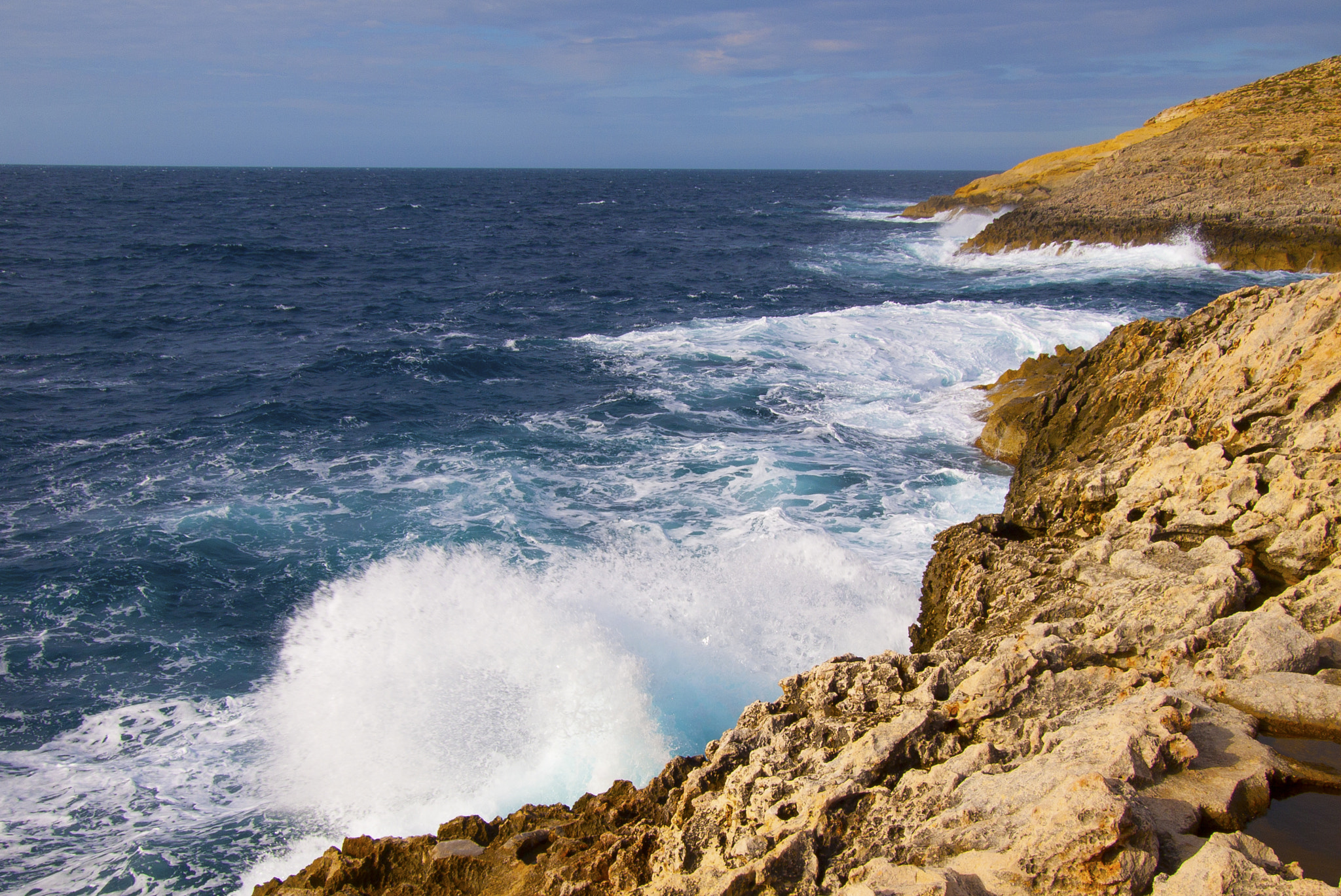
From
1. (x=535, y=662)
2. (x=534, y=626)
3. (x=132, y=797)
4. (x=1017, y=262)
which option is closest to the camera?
(x=132, y=797)

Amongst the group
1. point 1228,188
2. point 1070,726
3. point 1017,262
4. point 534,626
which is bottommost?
point 534,626

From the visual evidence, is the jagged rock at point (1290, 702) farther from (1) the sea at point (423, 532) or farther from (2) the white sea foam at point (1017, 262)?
(2) the white sea foam at point (1017, 262)

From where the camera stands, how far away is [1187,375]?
10078mm

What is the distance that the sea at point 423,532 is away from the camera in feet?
30.0

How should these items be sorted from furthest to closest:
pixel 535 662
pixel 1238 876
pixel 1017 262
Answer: pixel 1017 262, pixel 535 662, pixel 1238 876

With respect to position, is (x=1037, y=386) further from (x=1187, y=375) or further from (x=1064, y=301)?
(x=1064, y=301)

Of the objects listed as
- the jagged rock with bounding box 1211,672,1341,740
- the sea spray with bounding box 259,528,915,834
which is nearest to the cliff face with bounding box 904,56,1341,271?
the sea spray with bounding box 259,528,915,834

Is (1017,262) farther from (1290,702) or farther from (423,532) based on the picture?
(1290,702)

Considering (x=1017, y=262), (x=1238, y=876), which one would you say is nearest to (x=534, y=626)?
(x=1238, y=876)

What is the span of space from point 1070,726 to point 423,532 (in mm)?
11696

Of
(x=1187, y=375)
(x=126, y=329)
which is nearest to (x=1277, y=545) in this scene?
(x=1187, y=375)

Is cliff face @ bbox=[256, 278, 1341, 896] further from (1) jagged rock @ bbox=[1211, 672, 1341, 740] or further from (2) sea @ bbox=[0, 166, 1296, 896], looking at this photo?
(2) sea @ bbox=[0, 166, 1296, 896]

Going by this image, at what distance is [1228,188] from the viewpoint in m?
44.2

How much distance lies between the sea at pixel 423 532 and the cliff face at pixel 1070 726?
9.92 ft
